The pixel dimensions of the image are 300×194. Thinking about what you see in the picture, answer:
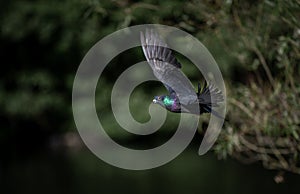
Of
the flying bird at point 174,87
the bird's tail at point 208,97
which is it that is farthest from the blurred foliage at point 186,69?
the bird's tail at point 208,97

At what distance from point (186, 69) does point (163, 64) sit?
783 cm

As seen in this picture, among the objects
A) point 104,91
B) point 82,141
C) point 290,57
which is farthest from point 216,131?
point 82,141

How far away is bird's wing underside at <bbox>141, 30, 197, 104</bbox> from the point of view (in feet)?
17.0

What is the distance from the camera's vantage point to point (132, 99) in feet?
48.0

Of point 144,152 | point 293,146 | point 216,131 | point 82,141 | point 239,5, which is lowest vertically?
point 293,146

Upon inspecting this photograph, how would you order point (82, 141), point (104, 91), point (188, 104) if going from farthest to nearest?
point (82, 141), point (104, 91), point (188, 104)

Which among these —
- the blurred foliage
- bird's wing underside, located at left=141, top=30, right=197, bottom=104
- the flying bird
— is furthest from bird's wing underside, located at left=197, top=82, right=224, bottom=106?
the blurred foliage

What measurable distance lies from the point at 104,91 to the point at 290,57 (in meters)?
10.6

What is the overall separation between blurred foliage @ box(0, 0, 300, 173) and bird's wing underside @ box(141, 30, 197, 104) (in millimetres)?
643

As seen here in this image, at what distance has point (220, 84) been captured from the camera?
5809mm

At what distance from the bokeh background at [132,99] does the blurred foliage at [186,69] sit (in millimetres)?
18

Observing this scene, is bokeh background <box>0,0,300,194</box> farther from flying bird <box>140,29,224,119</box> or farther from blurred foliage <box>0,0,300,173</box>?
flying bird <box>140,29,224,119</box>

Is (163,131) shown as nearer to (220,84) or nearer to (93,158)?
(93,158)

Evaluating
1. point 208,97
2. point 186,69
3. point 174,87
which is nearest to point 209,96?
point 208,97
